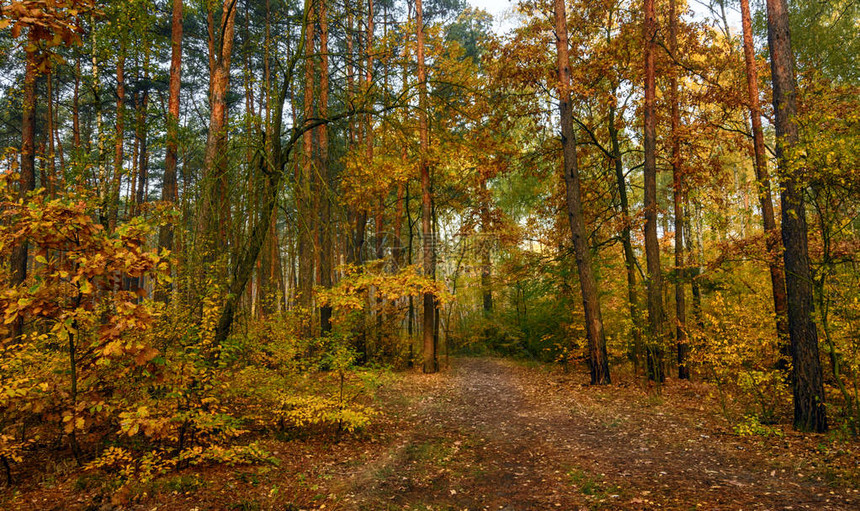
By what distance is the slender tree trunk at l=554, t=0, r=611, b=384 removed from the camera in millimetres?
9914

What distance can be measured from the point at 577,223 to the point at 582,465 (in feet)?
20.1

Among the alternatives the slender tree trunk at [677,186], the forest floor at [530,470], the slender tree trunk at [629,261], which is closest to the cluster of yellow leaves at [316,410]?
the forest floor at [530,470]

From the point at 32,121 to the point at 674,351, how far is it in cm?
1757

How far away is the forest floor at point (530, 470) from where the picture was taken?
3943mm

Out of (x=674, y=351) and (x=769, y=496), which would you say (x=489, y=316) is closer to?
(x=674, y=351)

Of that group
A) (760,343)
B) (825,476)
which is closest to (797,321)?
(760,343)

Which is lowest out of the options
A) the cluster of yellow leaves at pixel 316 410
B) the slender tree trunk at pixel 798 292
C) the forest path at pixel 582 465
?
the forest path at pixel 582 465

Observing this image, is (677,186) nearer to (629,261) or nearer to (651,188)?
(651,188)

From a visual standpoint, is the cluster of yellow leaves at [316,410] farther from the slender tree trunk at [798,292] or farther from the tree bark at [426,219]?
the tree bark at [426,219]

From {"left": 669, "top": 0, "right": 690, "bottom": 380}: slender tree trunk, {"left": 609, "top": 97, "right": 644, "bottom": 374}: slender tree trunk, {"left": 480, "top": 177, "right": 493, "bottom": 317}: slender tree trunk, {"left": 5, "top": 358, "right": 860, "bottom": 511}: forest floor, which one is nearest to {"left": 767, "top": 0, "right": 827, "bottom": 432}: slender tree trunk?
{"left": 5, "top": 358, "right": 860, "bottom": 511}: forest floor

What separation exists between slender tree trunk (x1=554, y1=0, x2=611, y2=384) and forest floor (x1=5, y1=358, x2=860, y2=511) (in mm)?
2000

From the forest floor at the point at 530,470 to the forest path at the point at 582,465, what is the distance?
0.02m

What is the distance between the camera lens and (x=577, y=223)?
10078mm

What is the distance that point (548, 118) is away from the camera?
11633 millimetres
